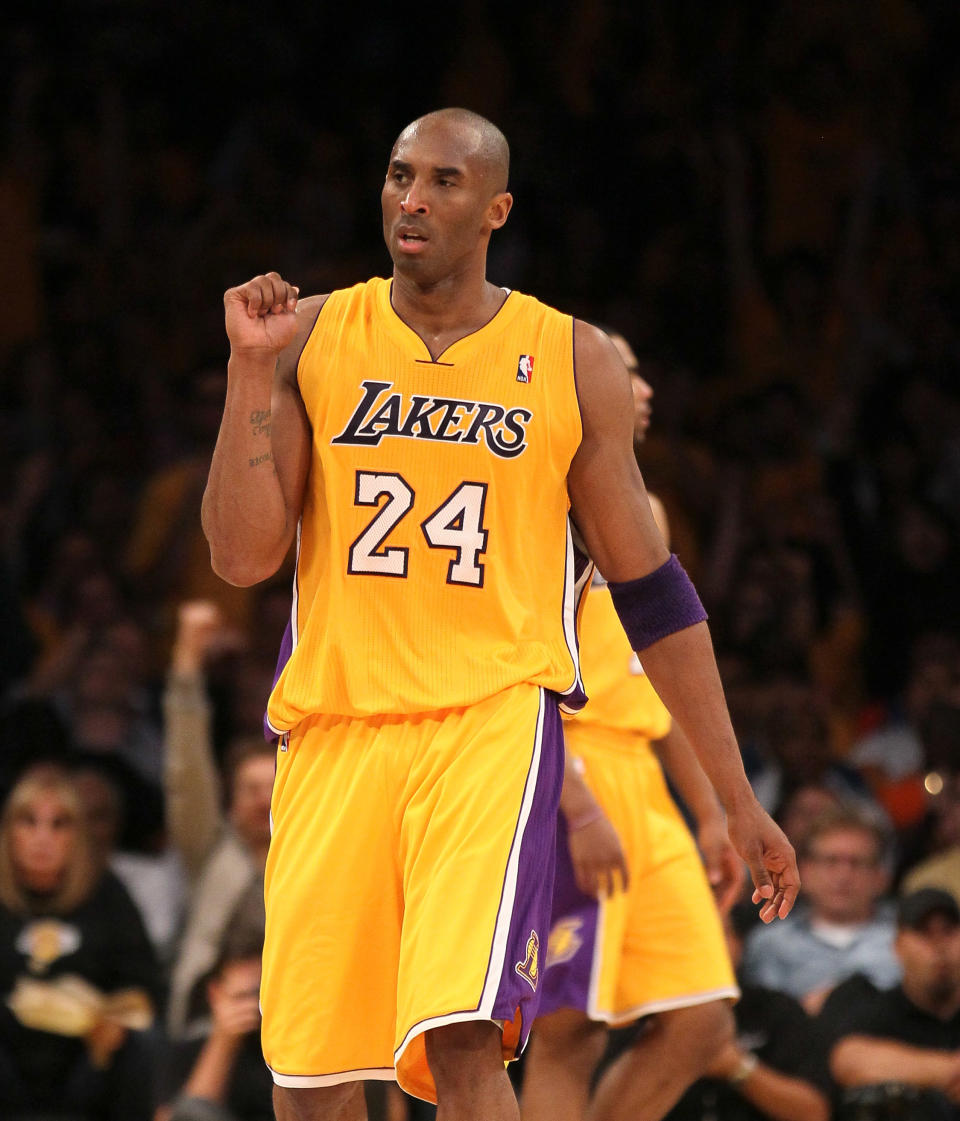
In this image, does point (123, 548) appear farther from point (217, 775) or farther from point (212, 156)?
point (212, 156)

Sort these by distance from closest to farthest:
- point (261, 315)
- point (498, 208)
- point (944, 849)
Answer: point (261, 315)
point (498, 208)
point (944, 849)

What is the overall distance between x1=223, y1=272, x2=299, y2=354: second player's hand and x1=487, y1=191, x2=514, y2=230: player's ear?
0.45 metres

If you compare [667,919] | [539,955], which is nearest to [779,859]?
[539,955]

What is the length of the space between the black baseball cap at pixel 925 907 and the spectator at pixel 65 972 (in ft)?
7.90

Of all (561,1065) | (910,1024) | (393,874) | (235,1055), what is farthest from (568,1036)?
(910,1024)

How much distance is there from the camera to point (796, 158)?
419 inches

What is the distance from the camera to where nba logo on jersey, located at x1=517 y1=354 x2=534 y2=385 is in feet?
12.3

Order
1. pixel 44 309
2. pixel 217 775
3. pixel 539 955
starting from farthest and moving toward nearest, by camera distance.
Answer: pixel 44 309
pixel 217 775
pixel 539 955

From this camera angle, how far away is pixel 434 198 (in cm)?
370

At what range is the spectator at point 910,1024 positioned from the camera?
20.1 ft

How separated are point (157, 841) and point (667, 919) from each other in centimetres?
294

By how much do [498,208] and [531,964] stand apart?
1417 mm

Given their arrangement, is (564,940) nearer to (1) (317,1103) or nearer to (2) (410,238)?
(1) (317,1103)

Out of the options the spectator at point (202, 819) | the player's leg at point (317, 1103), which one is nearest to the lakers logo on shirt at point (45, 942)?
the spectator at point (202, 819)
